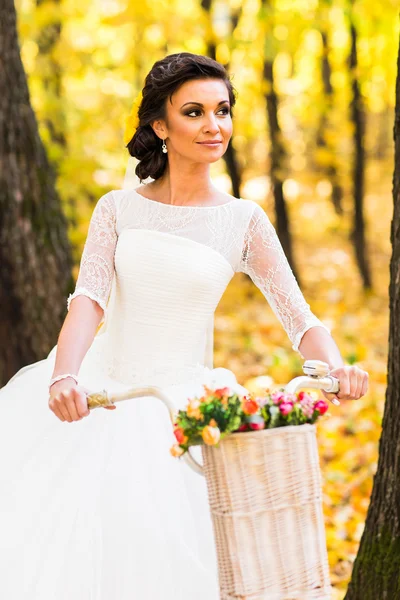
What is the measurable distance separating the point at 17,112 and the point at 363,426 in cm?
449

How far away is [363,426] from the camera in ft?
25.0

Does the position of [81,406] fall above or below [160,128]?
below

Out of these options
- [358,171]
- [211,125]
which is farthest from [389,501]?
[358,171]

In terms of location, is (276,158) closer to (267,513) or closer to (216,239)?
(216,239)

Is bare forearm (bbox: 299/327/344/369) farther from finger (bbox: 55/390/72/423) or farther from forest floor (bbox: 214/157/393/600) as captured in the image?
finger (bbox: 55/390/72/423)

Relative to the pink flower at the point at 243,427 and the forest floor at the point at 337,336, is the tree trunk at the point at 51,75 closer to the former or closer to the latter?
the forest floor at the point at 337,336

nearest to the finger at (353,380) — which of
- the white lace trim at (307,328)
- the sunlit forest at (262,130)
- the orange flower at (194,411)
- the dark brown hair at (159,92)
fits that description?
the white lace trim at (307,328)

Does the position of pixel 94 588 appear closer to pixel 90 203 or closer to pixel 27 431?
pixel 27 431

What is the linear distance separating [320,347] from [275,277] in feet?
1.08

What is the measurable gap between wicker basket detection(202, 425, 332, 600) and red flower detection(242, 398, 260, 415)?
2.1 inches

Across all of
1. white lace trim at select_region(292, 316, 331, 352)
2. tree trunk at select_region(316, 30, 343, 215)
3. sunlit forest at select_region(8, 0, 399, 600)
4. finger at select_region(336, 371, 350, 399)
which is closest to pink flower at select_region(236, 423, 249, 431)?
finger at select_region(336, 371, 350, 399)

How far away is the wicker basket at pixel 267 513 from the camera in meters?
2.02

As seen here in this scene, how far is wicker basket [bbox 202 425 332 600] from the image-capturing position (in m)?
2.02

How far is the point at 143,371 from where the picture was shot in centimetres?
299
